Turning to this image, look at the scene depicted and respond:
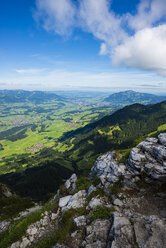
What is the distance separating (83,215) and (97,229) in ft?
12.3

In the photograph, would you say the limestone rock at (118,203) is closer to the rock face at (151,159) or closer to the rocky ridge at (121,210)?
the rocky ridge at (121,210)

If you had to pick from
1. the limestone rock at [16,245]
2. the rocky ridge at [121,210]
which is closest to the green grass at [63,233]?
the rocky ridge at [121,210]

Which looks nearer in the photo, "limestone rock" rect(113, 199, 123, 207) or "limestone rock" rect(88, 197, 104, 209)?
"limestone rock" rect(113, 199, 123, 207)

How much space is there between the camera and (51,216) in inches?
803

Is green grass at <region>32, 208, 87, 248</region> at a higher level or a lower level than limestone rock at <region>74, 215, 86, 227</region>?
lower

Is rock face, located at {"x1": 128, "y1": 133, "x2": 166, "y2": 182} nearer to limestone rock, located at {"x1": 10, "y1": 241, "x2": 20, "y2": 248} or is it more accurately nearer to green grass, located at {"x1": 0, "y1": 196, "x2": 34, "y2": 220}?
limestone rock, located at {"x1": 10, "y1": 241, "x2": 20, "y2": 248}

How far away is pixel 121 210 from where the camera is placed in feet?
56.7

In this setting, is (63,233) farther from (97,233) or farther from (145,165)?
(145,165)

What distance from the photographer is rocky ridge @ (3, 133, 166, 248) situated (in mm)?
12977

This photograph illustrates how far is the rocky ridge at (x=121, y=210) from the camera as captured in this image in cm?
1298

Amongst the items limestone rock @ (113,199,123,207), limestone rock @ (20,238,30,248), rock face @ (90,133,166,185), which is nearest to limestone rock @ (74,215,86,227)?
limestone rock @ (113,199,123,207)

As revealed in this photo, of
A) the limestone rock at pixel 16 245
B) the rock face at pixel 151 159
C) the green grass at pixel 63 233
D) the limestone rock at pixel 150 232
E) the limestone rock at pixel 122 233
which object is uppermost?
the rock face at pixel 151 159

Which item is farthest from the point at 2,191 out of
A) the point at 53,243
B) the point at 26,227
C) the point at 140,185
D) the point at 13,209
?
the point at 140,185

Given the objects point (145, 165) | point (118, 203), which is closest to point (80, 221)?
point (118, 203)
